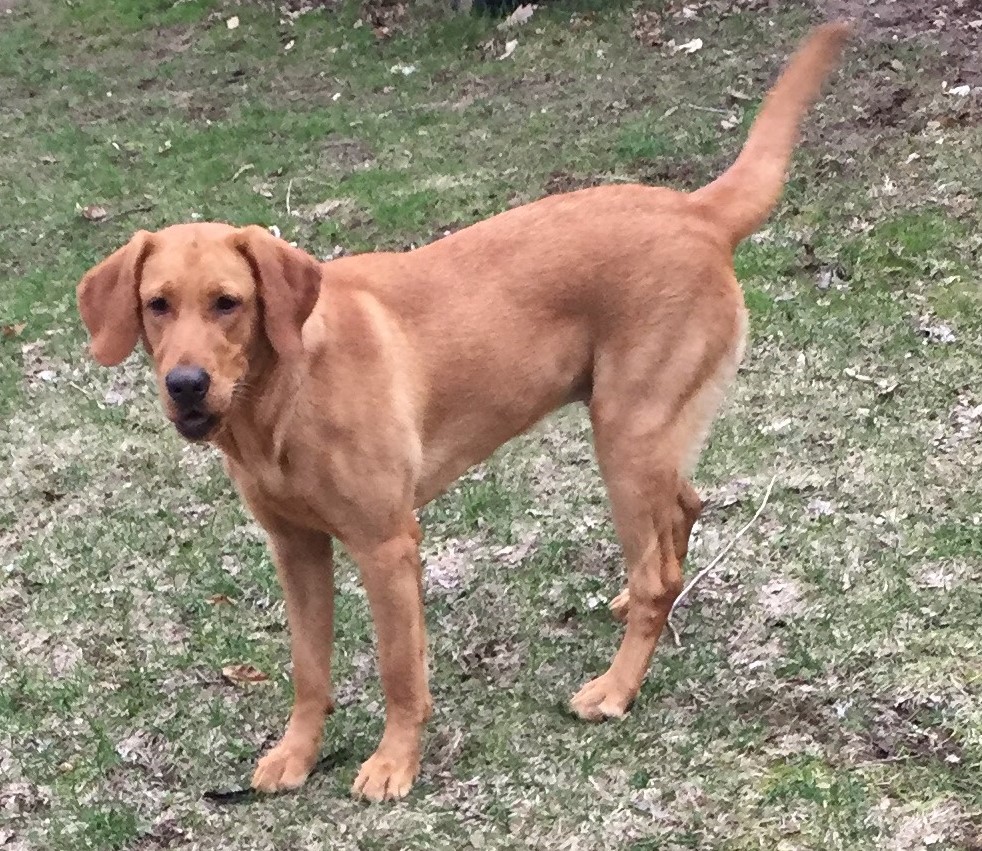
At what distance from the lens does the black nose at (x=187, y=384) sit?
276 cm

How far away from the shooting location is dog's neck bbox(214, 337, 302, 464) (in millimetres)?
3020

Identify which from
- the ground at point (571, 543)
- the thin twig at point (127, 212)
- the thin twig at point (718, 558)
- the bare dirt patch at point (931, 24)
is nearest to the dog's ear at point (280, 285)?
the ground at point (571, 543)

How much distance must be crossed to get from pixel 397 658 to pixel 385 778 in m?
0.36

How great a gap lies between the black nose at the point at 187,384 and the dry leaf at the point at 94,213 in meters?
5.55

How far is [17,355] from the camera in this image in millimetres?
6367

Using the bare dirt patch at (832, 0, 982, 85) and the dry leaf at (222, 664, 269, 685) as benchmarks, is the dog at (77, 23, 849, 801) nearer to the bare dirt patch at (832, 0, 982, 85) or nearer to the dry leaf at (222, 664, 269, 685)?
the dry leaf at (222, 664, 269, 685)

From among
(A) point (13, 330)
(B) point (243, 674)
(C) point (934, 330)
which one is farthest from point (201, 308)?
(A) point (13, 330)

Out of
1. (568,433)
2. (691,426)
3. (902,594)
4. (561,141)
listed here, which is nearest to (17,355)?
(568,433)

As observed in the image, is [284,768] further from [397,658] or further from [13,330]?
[13,330]

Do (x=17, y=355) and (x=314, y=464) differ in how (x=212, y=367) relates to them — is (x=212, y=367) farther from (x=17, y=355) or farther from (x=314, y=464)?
(x=17, y=355)

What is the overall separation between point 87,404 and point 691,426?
3.35 meters

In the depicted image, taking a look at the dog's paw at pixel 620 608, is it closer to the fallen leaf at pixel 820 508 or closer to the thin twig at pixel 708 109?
the fallen leaf at pixel 820 508

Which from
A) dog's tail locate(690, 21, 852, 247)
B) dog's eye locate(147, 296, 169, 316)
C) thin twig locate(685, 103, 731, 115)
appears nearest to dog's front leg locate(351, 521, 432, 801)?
dog's eye locate(147, 296, 169, 316)

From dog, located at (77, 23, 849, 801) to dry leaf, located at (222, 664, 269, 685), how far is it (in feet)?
1.45
